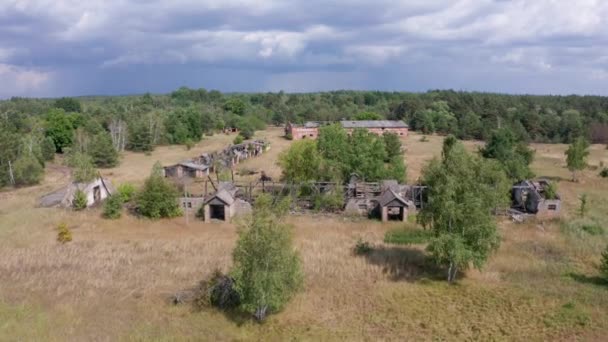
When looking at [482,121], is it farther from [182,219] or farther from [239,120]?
[182,219]

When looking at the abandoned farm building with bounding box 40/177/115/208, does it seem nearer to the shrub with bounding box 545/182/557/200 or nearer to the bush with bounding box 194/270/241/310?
the bush with bounding box 194/270/241/310

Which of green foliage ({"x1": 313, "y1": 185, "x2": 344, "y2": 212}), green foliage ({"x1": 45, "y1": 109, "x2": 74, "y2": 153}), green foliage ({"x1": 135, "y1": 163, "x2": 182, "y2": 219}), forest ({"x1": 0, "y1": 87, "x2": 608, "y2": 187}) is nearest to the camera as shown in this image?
green foliage ({"x1": 135, "y1": 163, "x2": 182, "y2": 219})

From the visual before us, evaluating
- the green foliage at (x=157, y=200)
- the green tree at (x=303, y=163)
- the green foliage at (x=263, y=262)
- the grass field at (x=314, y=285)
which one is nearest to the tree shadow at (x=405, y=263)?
the grass field at (x=314, y=285)

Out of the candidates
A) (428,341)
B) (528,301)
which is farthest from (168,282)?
(528,301)

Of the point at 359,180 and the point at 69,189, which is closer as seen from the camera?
the point at 69,189

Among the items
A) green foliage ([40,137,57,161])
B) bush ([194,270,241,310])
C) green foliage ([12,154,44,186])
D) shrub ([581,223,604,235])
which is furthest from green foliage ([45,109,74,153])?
shrub ([581,223,604,235])

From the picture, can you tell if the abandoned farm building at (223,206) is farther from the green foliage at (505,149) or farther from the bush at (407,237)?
the green foliage at (505,149)

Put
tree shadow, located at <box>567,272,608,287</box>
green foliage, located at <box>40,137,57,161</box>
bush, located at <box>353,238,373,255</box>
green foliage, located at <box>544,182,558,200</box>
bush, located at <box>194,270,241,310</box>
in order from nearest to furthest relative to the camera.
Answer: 1. bush, located at <box>194,270,241,310</box>
2. tree shadow, located at <box>567,272,608,287</box>
3. bush, located at <box>353,238,373,255</box>
4. green foliage, located at <box>544,182,558,200</box>
5. green foliage, located at <box>40,137,57,161</box>
